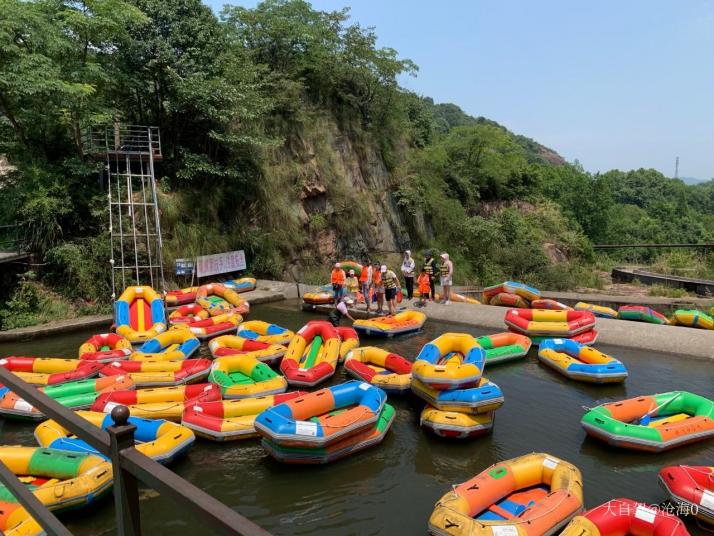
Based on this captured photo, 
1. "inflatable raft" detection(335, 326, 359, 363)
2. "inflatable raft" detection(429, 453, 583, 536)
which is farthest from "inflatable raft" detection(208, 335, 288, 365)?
"inflatable raft" detection(429, 453, 583, 536)

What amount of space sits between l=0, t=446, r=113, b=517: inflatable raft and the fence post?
4380 mm

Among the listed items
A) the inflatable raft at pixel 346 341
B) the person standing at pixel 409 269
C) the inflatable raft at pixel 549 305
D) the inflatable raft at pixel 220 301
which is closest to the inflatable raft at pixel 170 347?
the inflatable raft at pixel 220 301

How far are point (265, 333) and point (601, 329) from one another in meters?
7.65

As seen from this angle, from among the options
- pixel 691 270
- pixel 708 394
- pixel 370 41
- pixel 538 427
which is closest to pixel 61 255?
pixel 538 427

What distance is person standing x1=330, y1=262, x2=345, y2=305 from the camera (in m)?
13.5

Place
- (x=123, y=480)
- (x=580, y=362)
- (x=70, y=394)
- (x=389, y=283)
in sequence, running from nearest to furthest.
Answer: (x=123, y=480) < (x=70, y=394) < (x=580, y=362) < (x=389, y=283)

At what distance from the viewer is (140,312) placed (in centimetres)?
1241

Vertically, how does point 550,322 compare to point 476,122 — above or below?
below

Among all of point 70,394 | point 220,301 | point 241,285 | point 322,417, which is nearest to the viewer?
point 322,417

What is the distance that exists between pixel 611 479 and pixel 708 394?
11.9ft

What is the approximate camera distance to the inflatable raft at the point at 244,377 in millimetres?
7922

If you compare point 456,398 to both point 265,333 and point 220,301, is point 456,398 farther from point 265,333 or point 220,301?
point 220,301

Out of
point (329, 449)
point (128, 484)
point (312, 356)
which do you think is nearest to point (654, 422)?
point (329, 449)

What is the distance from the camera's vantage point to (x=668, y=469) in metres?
5.50
